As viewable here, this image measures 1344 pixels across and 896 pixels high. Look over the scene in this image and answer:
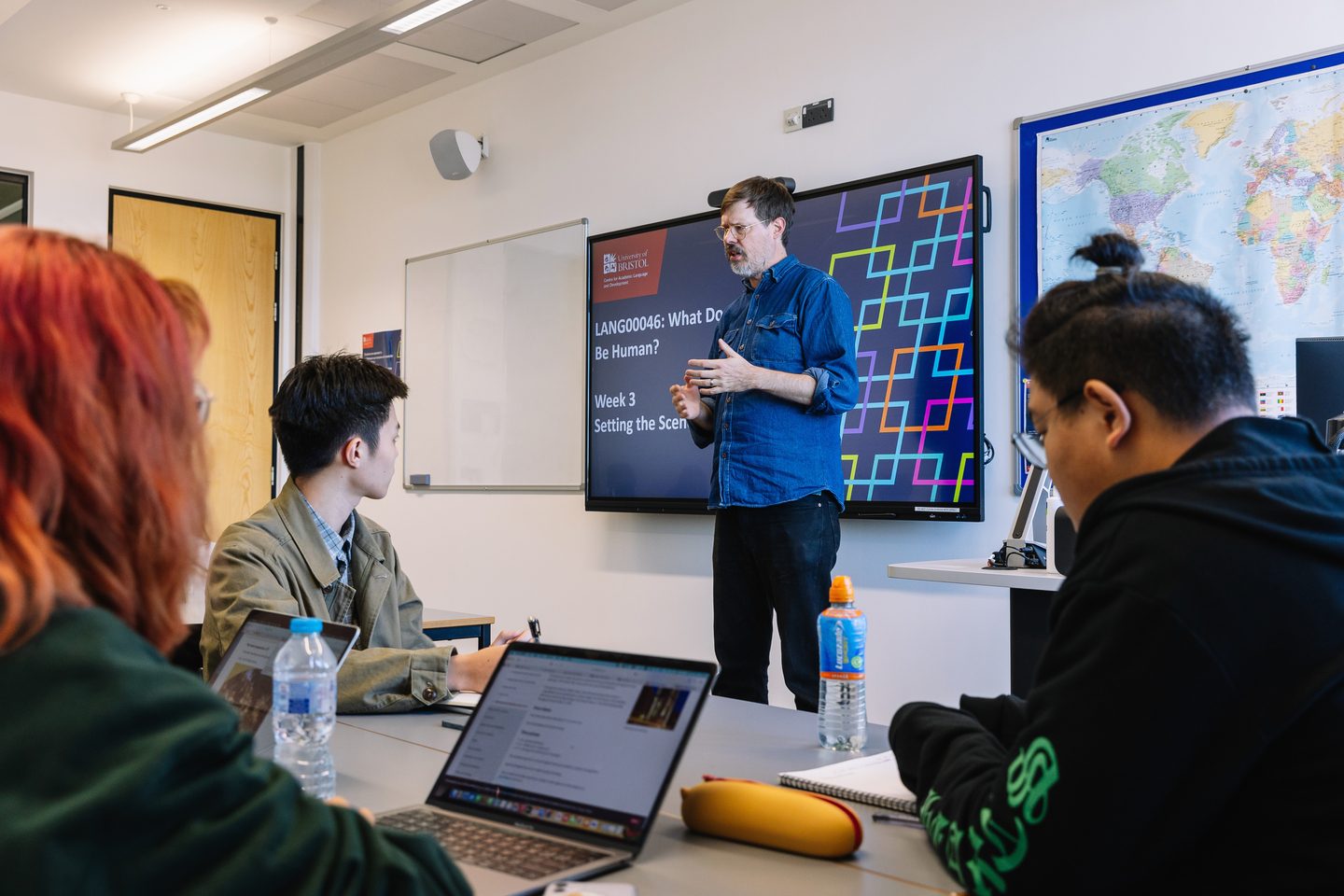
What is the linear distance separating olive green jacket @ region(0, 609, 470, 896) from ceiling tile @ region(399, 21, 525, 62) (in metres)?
4.55

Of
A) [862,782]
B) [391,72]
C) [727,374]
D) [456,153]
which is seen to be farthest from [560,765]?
[391,72]

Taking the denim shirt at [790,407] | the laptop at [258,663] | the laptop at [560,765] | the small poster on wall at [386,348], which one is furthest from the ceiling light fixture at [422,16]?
the laptop at [560,765]

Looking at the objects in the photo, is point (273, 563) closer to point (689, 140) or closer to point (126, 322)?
point (126, 322)

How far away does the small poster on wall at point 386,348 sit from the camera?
6.00 metres

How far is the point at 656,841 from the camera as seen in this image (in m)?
1.11

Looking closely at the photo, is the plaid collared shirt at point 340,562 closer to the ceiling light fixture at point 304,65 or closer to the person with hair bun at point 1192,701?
the person with hair bun at point 1192,701

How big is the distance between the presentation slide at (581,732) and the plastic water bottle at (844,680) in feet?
1.41

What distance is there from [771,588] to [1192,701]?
7.44 ft

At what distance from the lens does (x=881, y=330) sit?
3.76 metres

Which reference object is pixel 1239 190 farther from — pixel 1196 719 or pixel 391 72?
pixel 391 72

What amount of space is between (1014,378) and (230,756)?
315 cm

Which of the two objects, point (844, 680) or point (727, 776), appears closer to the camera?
point (727, 776)

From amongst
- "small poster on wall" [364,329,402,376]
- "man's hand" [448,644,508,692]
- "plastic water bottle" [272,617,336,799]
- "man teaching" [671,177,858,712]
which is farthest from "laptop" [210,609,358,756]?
"small poster on wall" [364,329,402,376]

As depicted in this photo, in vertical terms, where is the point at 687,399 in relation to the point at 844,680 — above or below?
above
